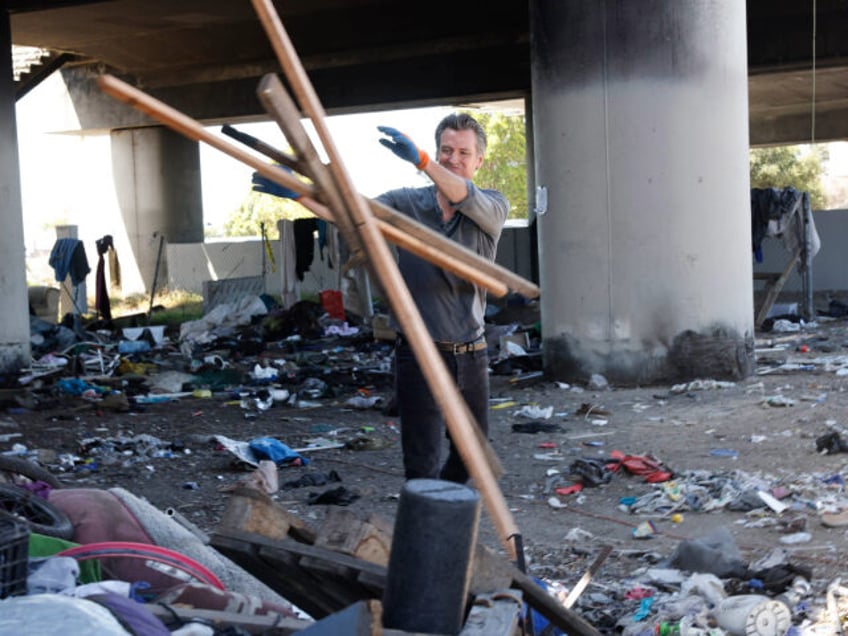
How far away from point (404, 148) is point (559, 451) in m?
4.89

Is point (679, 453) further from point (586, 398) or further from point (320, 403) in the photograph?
point (320, 403)

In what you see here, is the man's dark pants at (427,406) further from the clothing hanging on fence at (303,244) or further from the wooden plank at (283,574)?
the clothing hanging on fence at (303,244)

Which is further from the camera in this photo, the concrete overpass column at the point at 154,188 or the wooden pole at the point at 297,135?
the concrete overpass column at the point at 154,188

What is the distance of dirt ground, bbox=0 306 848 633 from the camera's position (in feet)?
19.7

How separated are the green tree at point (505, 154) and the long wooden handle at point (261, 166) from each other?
46587 millimetres

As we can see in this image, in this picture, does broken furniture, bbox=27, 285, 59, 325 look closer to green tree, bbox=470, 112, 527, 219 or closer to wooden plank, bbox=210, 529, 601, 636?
wooden plank, bbox=210, 529, 601, 636

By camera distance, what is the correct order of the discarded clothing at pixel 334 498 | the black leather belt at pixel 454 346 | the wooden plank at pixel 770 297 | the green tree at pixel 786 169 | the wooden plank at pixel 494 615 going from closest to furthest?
the wooden plank at pixel 494 615 → the black leather belt at pixel 454 346 → the discarded clothing at pixel 334 498 → the wooden plank at pixel 770 297 → the green tree at pixel 786 169

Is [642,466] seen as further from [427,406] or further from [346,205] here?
[346,205]

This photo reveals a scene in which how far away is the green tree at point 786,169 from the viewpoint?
159ft

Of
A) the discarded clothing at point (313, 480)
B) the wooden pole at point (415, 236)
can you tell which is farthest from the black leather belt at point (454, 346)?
the discarded clothing at point (313, 480)

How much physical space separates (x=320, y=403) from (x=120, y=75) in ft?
54.5

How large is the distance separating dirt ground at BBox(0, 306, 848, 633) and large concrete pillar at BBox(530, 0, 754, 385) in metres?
0.49

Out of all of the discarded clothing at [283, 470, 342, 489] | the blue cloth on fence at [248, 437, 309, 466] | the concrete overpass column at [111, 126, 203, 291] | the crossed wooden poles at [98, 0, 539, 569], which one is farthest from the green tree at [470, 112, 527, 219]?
the crossed wooden poles at [98, 0, 539, 569]

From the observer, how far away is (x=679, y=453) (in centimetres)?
816
